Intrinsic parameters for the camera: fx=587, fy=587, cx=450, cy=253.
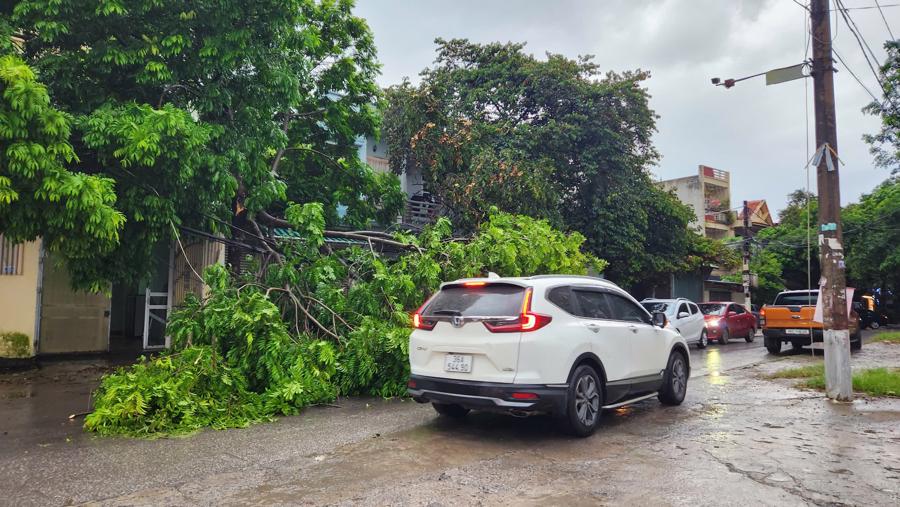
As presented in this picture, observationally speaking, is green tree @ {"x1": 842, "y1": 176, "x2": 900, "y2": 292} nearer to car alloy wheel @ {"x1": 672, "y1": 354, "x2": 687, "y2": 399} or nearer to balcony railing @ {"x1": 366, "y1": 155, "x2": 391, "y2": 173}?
balcony railing @ {"x1": 366, "y1": 155, "x2": 391, "y2": 173}

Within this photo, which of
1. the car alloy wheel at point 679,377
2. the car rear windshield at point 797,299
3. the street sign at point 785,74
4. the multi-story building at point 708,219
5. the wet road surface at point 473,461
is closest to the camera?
the wet road surface at point 473,461

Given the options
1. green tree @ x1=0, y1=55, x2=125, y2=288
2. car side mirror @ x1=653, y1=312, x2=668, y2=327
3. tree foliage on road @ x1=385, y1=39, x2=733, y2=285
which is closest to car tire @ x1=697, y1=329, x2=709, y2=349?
tree foliage on road @ x1=385, y1=39, x2=733, y2=285

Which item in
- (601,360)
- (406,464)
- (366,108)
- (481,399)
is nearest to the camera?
(406,464)

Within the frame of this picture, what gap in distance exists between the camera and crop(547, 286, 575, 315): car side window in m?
6.25

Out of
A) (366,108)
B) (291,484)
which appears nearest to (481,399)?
(291,484)

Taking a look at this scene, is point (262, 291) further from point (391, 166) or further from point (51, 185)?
point (391, 166)

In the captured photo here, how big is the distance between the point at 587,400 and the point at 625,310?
5.37ft

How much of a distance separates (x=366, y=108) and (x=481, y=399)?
9.43 meters

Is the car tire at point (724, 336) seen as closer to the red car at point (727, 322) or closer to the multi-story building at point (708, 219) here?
the red car at point (727, 322)

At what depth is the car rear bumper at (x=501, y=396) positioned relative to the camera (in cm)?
567

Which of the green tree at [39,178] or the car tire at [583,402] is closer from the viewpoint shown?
the car tire at [583,402]

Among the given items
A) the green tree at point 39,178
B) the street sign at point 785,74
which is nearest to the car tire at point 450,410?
the green tree at point 39,178

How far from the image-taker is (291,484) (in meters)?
4.62

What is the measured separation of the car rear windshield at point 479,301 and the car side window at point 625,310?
1710 millimetres
